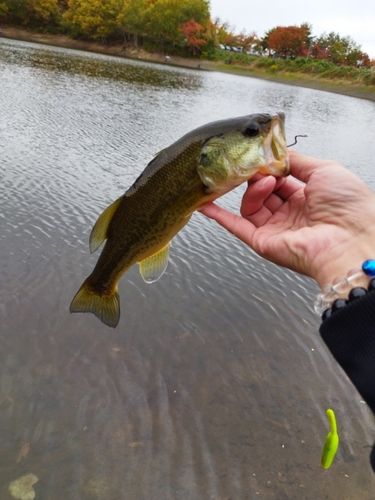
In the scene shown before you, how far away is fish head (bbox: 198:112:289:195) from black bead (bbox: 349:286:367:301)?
1.02 meters

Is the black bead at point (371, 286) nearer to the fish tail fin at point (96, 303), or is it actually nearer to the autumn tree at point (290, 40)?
the fish tail fin at point (96, 303)

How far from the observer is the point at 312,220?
3219 millimetres

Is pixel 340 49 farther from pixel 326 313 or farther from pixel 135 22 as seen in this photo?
pixel 326 313

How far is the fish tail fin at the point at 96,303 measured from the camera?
363 centimetres

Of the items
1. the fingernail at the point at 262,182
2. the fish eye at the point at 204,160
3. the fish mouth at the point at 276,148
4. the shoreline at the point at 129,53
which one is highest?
the shoreline at the point at 129,53

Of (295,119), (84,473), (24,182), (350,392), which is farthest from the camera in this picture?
(295,119)

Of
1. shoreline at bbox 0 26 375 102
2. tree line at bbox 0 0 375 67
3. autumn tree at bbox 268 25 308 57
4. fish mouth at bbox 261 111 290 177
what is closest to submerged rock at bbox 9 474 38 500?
fish mouth at bbox 261 111 290 177

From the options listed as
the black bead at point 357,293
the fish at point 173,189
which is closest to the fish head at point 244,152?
the fish at point 173,189

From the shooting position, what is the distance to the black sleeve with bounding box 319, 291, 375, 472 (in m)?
1.98

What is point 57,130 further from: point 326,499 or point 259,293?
point 326,499

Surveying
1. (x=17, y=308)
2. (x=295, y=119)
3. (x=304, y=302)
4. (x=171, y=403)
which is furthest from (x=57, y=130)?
(x=295, y=119)

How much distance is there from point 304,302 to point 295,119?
913 inches

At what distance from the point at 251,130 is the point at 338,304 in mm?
1298

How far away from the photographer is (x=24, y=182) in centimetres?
1130
